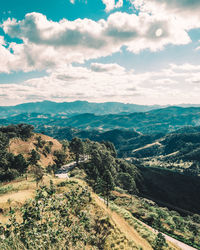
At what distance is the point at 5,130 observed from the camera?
534ft

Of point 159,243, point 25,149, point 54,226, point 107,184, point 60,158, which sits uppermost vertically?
point 54,226

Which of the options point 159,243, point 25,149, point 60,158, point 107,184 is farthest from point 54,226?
point 60,158

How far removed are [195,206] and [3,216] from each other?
16592cm

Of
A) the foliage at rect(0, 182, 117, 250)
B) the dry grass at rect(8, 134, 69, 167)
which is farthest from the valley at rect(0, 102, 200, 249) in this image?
the foliage at rect(0, 182, 117, 250)

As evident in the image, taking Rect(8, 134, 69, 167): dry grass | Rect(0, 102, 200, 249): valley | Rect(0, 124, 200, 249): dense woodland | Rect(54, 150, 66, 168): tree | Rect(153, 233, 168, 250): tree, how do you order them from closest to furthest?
Rect(153, 233, 168, 250): tree < Rect(0, 102, 200, 249): valley < Rect(0, 124, 200, 249): dense woodland < Rect(8, 134, 69, 167): dry grass < Rect(54, 150, 66, 168): tree

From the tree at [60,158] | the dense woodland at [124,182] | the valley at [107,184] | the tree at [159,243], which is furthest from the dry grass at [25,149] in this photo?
the tree at [159,243]

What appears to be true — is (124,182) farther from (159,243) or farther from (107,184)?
(159,243)

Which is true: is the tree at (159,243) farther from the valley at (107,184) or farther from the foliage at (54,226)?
the foliage at (54,226)

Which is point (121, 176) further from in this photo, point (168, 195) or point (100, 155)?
point (168, 195)

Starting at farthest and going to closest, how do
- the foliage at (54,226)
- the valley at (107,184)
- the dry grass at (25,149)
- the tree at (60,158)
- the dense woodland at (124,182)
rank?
the tree at (60,158)
the dry grass at (25,149)
the dense woodland at (124,182)
the valley at (107,184)
the foliage at (54,226)

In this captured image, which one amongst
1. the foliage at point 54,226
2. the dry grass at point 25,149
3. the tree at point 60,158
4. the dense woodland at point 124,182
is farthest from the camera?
the tree at point 60,158

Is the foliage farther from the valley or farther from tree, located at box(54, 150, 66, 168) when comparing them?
tree, located at box(54, 150, 66, 168)

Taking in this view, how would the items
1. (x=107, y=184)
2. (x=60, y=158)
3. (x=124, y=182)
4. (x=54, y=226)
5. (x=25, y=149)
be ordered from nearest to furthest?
(x=54, y=226) < (x=107, y=184) < (x=124, y=182) < (x=25, y=149) < (x=60, y=158)

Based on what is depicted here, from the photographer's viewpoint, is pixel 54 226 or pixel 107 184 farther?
pixel 107 184
